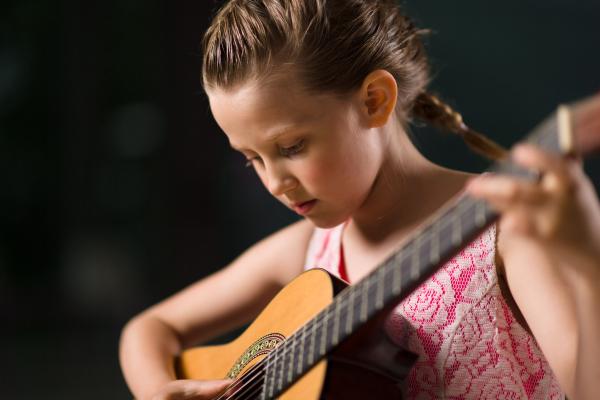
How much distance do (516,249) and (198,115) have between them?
192 cm

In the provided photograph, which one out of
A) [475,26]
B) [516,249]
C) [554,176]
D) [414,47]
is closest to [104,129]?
[475,26]

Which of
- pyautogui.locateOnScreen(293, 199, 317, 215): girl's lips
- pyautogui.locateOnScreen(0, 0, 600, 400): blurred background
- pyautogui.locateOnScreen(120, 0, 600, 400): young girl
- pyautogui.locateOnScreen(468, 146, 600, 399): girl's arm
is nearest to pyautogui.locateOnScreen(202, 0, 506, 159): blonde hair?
pyautogui.locateOnScreen(120, 0, 600, 400): young girl

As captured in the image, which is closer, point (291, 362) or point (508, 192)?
point (508, 192)

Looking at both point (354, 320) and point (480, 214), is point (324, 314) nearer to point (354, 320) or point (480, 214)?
point (354, 320)

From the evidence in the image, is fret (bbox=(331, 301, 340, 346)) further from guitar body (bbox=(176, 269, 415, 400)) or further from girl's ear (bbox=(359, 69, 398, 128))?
girl's ear (bbox=(359, 69, 398, 128))

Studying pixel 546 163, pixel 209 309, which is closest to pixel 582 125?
pixel 546 163

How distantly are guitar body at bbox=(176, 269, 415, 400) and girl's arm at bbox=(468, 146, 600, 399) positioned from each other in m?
0.12

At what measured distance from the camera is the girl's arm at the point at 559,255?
0.48 metres

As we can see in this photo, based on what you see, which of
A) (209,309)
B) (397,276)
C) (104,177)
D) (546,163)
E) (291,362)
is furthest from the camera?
(104,177)

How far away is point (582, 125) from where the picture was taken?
47cm

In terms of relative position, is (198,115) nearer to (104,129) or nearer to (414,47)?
(104,129)

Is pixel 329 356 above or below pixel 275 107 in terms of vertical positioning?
below

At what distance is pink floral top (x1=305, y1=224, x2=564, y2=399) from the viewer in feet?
2.39

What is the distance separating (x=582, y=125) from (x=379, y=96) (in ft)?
1.10
